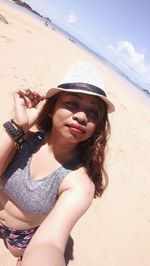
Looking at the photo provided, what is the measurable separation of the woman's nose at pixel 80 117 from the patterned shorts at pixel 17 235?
3.94 feet

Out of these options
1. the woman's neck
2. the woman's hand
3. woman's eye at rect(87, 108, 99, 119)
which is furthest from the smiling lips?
the woman's hand

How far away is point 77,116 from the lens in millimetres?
2135

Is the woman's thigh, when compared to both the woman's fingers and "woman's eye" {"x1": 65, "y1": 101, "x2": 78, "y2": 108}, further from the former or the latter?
"woman's eye" {"x1": 65, "y1": 101, "x2": 78, "y2": 108}

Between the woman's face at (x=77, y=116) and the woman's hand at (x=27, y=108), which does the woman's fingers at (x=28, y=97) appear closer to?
the woman's hand at (x=27, y=108)

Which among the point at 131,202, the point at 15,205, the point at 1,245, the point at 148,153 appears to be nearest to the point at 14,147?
the point at 15,205

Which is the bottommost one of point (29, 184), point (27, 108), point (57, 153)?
point (29, 184)

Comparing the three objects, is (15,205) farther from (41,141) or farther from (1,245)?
(1,245)

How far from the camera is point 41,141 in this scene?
2.54 meters

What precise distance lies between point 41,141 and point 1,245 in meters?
1.37

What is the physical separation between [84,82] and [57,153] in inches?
22.4

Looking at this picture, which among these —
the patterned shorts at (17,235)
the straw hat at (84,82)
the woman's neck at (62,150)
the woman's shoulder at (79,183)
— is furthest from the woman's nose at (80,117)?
the patterned shorts at (17,235)

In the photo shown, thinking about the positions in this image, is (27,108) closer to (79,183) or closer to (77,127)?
(77,127)

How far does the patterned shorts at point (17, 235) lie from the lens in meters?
2.86

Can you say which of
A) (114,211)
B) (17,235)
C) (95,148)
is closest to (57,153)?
(95,148)
